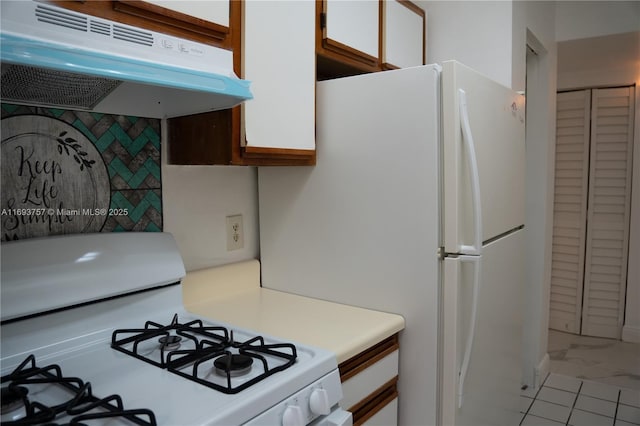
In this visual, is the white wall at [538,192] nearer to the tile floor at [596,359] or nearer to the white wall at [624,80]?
the tile floor at [596,359]

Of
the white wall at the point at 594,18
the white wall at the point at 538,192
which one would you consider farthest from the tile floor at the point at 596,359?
the white wall at the point at 594,18

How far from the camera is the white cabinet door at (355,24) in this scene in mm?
1634

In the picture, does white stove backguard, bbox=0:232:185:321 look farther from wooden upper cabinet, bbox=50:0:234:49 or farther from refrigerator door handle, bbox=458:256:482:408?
refrigerator door handle, bbox=458:256:482:408

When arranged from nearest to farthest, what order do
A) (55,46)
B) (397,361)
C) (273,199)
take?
(55,46), (397,361), (273,199)

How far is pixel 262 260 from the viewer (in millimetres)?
1877

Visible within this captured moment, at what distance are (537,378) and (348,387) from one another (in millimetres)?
2143

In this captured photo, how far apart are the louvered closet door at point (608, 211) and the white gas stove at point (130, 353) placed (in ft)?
11.5

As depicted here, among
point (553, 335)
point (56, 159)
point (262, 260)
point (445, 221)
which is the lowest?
point (553, 335)

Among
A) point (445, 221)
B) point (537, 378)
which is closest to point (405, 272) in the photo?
point (445, 221)

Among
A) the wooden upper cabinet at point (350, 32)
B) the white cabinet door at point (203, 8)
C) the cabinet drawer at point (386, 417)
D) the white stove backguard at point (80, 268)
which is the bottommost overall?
the cabinet drawer at point (386, 417)

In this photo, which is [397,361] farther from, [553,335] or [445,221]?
[553,335]

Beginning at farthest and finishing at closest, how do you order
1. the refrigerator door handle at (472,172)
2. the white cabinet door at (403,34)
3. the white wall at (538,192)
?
the white wall at (538,192)
the white cabinet door at (403,34)
the refrigerator door handle at (472,172)

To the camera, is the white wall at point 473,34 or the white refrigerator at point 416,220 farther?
the white wall at point 473,34

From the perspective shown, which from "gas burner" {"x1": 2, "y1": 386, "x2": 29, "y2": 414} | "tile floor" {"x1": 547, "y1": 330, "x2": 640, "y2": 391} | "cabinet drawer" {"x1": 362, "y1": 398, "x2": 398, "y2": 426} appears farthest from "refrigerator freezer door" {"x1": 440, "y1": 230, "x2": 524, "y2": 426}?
"tile floor" {"x1": 547, "y1": 330, "x2": 640, "y2": 391}
